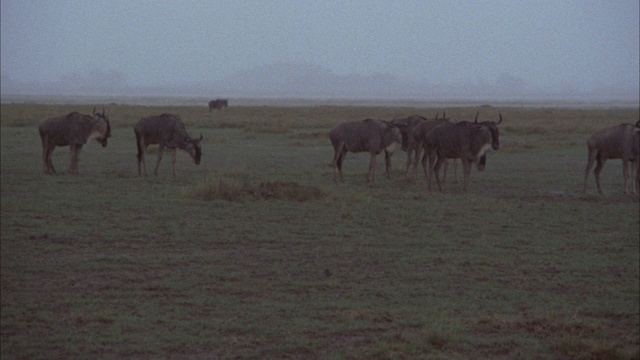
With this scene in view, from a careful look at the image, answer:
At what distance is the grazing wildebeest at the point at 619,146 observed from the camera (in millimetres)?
17516

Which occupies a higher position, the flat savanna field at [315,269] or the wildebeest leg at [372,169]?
the wildebeest leg at [372,169]

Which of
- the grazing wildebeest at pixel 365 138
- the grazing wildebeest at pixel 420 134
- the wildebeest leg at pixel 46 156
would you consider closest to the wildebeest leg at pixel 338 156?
the grazing wildebeest at pixel 365 138

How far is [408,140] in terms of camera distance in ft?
67.9

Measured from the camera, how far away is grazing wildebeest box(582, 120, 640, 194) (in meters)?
17.5

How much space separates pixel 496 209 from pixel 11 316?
950 centimetres

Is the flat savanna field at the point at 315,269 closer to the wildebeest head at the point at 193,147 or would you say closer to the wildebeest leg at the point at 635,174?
the wildebeest leg at the point at 635,174

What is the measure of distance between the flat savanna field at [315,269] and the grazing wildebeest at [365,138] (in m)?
0.83

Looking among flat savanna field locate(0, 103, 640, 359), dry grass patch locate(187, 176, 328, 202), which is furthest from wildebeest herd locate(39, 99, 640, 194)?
dry grass patch locate(187, 176, 328, 202)

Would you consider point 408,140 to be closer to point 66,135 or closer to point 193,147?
point 193,147

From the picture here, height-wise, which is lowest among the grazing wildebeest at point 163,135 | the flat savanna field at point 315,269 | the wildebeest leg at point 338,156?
the flat savanna field at point 315,269

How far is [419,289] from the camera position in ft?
→ 31.2

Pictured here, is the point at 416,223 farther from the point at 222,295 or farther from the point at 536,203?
the point at 222,295

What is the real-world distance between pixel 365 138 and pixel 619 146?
18.3 ft

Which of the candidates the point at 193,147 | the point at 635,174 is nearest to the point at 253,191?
the point at 193,147
